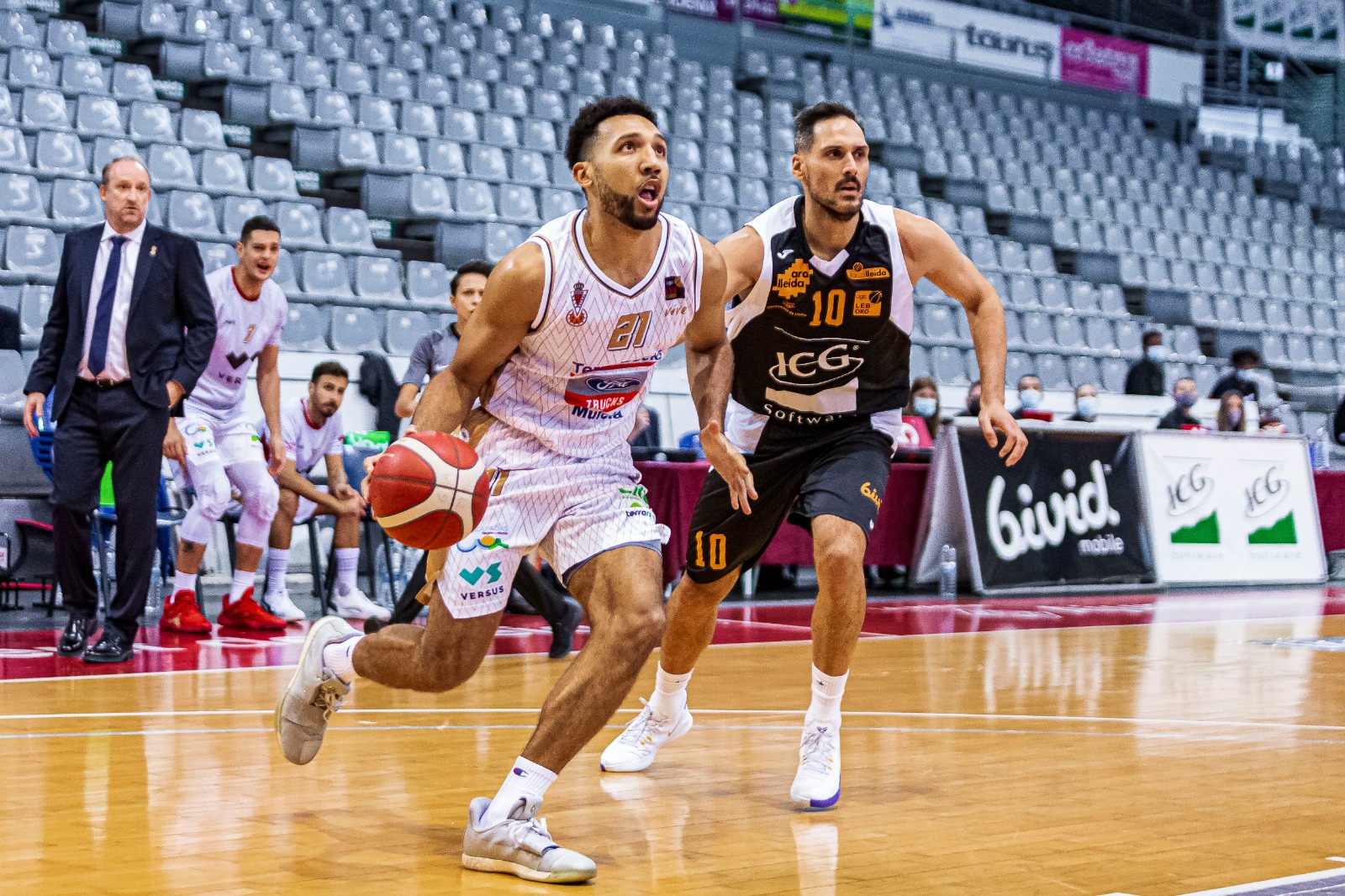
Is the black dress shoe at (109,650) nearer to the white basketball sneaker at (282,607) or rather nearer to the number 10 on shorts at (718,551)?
the white basketball sneaker at (282,607)

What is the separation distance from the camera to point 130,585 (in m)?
7.10

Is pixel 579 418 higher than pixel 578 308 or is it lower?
lower

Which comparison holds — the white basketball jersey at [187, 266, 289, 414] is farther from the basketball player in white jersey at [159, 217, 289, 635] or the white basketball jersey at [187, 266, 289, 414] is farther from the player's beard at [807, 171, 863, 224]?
the player's beard at [807, 171, 863, 224]

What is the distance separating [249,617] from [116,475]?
6.34ft

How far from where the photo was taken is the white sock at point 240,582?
884 centimetres

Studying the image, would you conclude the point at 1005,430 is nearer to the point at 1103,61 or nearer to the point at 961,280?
the point at 961,280

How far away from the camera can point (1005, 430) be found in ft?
14.5

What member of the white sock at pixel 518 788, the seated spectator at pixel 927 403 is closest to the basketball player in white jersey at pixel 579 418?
the white sock at pixel 518 788

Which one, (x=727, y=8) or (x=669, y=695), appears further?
(x=727, y=8)

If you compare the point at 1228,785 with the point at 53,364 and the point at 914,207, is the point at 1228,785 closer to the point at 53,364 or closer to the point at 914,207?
the point at 53,364

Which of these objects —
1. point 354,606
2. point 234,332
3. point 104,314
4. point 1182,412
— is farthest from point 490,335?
point 1182,412

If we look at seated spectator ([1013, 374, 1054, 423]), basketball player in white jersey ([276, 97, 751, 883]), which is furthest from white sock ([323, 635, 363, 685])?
seated spectator ([1013, 374, 1054, 423])

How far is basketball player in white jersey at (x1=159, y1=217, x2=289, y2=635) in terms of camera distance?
334 inches

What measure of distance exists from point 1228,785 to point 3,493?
7539mm
